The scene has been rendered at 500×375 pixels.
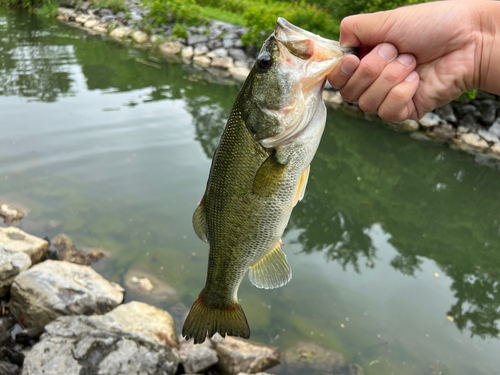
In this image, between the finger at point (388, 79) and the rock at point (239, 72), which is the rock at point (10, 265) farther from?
the rock at point (239, 72)

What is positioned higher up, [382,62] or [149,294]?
[382,62]

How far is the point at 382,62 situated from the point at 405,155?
361 inches

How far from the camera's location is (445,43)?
2072 millimetres

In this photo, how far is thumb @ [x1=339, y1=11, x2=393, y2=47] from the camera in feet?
6.41

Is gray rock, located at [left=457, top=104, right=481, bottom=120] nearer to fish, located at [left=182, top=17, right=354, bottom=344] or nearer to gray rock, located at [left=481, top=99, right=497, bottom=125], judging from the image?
gray rock, located at [left=481, top=99, right=497, bottom=125]

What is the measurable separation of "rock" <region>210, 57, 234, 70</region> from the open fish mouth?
14536 millimetres

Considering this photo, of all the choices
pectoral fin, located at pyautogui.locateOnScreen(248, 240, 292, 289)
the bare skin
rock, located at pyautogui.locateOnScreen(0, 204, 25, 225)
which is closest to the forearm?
the bare skin

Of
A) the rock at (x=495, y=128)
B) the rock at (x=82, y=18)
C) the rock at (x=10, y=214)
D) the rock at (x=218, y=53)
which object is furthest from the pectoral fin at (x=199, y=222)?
the rock at (x=82, y=18)

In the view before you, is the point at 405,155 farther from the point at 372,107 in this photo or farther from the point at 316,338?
the point at 372,107

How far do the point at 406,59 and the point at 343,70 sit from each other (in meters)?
0.38

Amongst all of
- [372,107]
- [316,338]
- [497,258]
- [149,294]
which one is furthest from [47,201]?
[497,258]

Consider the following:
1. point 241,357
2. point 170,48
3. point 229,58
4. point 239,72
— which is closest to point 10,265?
point 241,357

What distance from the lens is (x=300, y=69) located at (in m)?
1.68

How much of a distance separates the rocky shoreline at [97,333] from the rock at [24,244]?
0.01 metres
